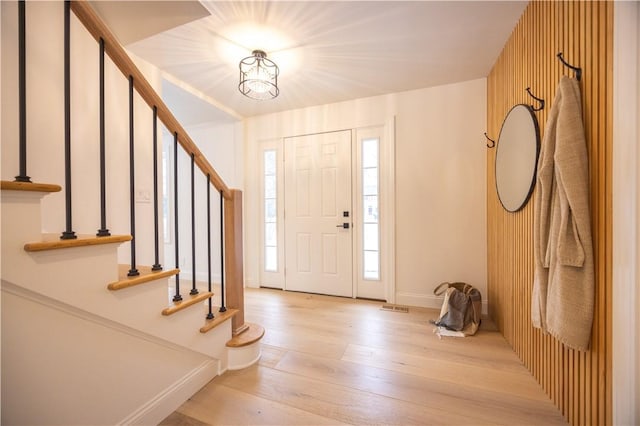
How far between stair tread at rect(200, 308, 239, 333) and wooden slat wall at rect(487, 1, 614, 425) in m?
1.92

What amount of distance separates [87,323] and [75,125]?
141 cm

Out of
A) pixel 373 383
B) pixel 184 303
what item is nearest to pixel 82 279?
pixel 184 303

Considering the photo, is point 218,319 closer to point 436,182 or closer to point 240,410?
point 240,410

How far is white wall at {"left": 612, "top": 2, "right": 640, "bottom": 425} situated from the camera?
0.99 m

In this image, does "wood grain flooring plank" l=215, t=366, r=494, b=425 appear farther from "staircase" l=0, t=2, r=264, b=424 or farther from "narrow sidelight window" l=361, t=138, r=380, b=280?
"narrow sidelight window" l=361, t=138, r=380, b=280

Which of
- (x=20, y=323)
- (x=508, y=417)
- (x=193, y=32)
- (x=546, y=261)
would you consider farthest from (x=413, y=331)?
(x=193, y=32)

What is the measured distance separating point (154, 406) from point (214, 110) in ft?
9.89

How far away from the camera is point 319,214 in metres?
3.31

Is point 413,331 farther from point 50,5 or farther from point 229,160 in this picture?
point 50,5

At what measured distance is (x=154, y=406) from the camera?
4.21 ft

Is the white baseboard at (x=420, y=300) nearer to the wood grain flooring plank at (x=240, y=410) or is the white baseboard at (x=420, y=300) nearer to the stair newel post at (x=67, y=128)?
the wood grain flooring plank at (x=240, y=410)

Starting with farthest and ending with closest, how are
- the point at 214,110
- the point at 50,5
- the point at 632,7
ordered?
the point at 214,110 < the point at 50,5 < the point at 632,7

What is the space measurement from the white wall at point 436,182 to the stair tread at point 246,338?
5.70 ft

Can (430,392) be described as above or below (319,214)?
below
